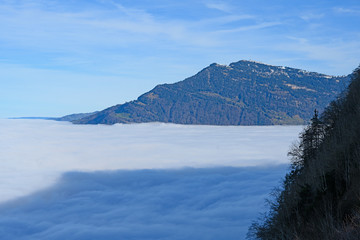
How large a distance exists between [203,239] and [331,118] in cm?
11143

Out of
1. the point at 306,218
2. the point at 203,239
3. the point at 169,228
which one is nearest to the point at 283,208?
the point at 306,218

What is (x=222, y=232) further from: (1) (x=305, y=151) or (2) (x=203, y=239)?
(1) (x=305, y=151)

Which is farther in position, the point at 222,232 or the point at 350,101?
the point at 222,232

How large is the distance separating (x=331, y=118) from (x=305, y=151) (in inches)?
273

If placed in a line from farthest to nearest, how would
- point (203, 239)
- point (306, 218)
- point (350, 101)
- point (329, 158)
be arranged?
point (203, 239) < point (350, 101) < point (329, 158) < point (306, 218)

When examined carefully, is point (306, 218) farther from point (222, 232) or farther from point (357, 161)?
point (222, 232)

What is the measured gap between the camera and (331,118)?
6625 cm

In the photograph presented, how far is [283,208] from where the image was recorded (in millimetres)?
47125

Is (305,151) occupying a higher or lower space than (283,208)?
higher

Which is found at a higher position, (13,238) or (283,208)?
(283,208)

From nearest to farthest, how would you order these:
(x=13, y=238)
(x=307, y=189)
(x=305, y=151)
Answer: (x=307, y=189)
(x=305, y=151)
(x=13, y=238)

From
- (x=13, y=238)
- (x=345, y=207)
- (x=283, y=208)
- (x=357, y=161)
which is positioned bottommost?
(x=13, y=238)

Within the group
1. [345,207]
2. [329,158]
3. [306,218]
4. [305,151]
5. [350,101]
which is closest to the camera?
[345,207]

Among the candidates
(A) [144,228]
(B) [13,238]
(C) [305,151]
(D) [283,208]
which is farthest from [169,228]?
(D) [283,208]
